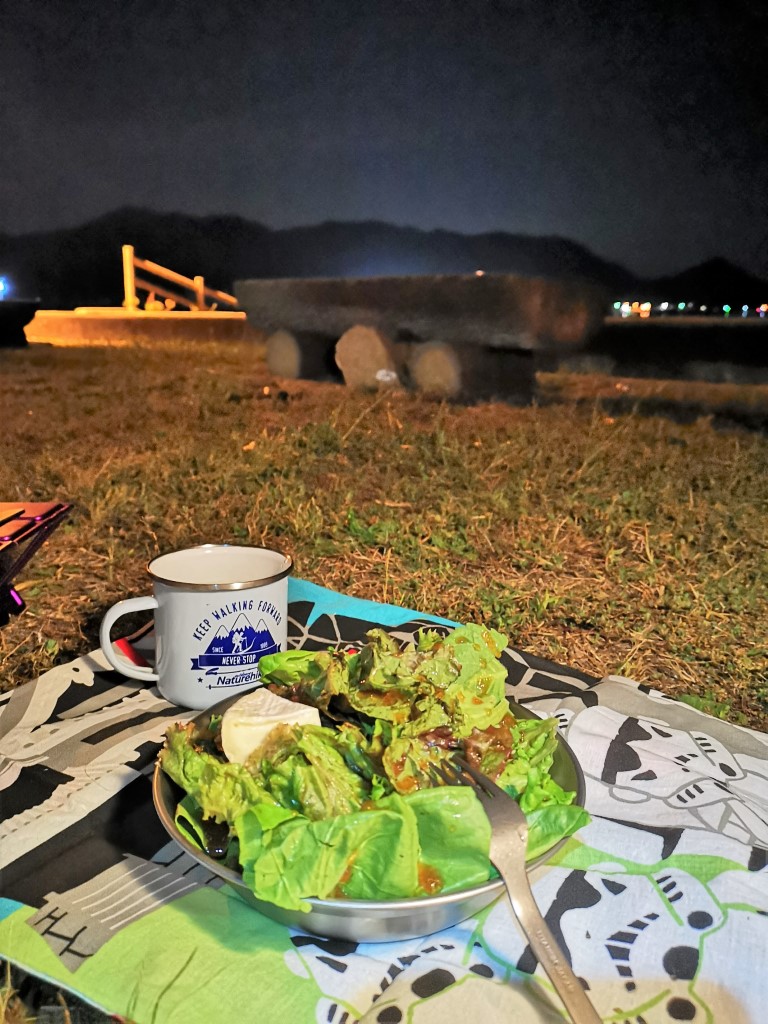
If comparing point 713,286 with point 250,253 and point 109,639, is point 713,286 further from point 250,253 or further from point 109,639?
point 109,639

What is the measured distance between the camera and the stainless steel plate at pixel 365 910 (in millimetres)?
377

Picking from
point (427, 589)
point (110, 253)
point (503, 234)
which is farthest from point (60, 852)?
point (503, 234)

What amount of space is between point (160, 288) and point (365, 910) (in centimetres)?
185

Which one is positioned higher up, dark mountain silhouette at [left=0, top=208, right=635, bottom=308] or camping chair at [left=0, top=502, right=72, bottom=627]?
dark mountain silhouette at [left=0, top=208, right=635, bottom=308]

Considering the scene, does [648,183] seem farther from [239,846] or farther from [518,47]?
[239,846]

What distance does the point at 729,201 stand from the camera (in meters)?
2.40

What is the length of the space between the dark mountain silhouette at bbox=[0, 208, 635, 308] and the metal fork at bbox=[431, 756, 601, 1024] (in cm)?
169

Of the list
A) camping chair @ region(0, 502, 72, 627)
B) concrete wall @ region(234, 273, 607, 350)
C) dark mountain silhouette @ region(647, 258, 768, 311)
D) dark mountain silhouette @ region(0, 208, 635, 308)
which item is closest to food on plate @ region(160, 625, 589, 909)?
camping chair @ region(0, 502, 72, 627)

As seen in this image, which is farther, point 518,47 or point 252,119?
point 518,47

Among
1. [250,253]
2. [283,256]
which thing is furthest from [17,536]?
[283,256]

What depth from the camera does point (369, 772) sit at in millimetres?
457

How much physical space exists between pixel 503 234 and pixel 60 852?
Answer: 7.38 feet

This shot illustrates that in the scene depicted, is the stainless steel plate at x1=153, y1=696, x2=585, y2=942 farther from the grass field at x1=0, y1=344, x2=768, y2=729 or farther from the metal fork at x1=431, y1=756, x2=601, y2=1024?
the grass field at x1=0, y1=344, x2=768, y2=729

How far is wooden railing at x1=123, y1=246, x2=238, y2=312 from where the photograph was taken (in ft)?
6.35
